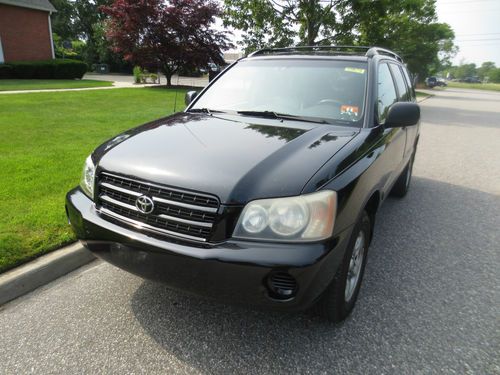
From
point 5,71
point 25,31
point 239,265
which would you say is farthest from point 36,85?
point 239,265

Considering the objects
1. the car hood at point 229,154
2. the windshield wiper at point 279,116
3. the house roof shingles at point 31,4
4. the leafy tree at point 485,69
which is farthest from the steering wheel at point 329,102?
the leafy tree at point 485,69

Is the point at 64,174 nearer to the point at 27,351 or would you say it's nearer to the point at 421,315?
the point at 27,351

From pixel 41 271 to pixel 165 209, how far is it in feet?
5.10

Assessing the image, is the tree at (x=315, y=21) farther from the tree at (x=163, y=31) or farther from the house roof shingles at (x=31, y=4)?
the house roof shingles at (x=31, y=4)

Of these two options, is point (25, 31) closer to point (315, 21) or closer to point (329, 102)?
point (315, 21)

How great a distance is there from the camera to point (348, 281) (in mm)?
2471

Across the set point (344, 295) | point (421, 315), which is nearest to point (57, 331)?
point (344, 295)

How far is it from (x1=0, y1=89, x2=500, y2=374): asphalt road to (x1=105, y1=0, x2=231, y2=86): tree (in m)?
19.9

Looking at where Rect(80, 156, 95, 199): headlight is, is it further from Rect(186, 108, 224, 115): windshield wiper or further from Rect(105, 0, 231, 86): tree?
Rect(105, 0, 231, 86): tree

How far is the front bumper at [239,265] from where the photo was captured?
1.86 m

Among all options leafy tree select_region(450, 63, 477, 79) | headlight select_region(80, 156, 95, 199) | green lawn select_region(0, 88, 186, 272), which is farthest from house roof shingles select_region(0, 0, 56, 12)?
leafy tree select_region(450, 63, 477, 79)

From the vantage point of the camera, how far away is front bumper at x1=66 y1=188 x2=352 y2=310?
6.10ft

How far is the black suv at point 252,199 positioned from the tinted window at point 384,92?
0.21ft

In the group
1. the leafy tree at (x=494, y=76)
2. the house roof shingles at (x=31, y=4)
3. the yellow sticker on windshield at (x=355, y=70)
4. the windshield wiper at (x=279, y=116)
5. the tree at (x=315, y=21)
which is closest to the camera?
the windshield wiper at (x=279, y=116)
